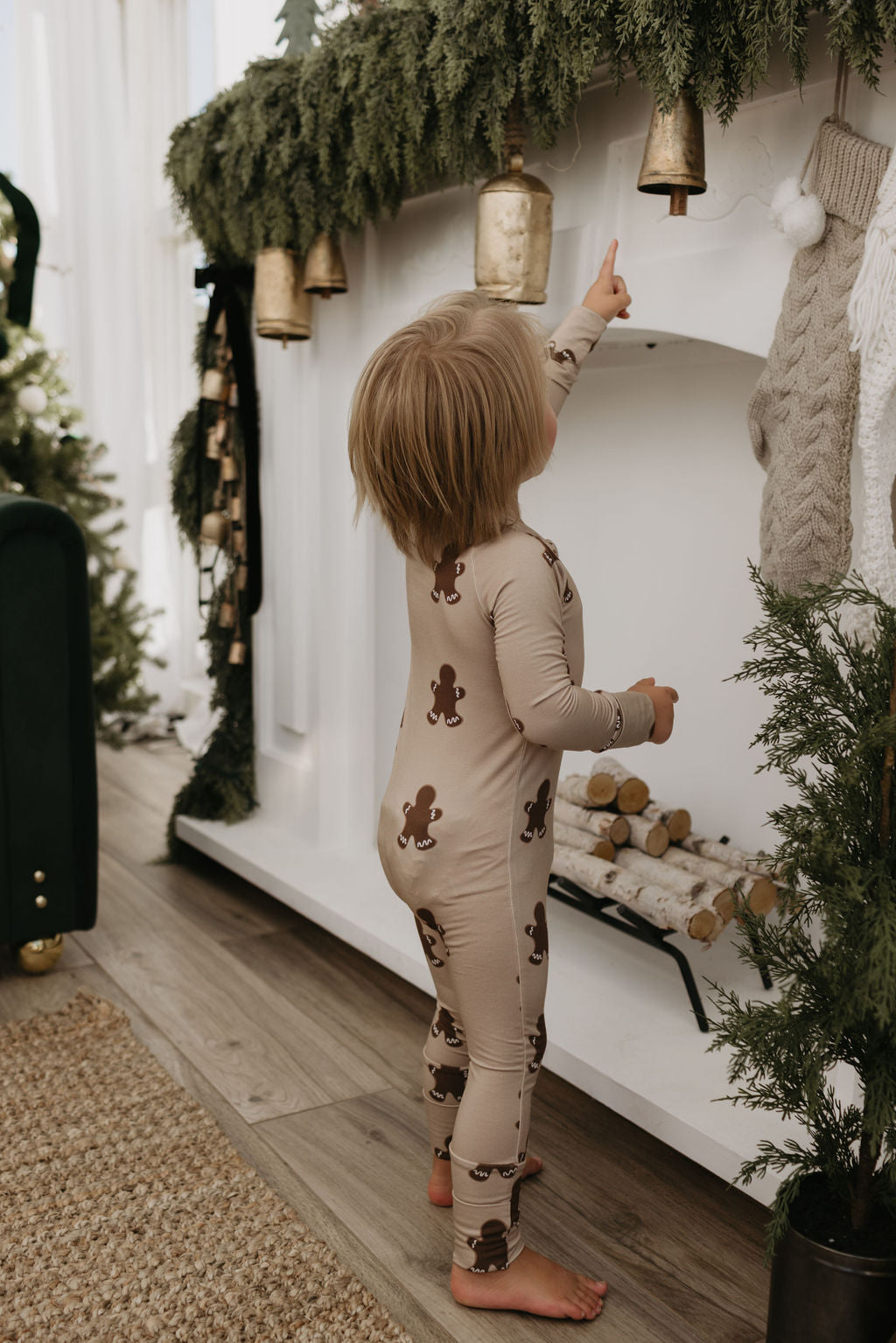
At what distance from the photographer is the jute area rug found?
1.38 m

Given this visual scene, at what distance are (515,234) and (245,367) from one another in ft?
3.92

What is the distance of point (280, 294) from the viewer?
2482mm

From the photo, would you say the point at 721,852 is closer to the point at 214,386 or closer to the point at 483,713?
the point at 483,713

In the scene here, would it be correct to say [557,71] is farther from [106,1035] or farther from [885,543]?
[106,1035]

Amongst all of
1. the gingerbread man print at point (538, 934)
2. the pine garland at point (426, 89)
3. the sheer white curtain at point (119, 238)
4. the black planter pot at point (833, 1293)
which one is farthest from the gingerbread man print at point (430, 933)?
the sheer white curtain at point (119, 238)

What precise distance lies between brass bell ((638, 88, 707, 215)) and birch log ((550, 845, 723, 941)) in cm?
112

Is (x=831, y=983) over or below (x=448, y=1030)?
over

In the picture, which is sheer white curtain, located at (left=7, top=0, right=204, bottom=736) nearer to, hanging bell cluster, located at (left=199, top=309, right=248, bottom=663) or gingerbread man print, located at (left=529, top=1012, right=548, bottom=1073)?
hanging bell cluster, located at (left=199, top=309, right=248, bottom=663)

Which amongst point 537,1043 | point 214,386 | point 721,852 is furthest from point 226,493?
point 537,1043

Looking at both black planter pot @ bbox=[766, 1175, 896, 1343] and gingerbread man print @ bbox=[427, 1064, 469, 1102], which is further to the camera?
gingerbread man print @ bbox=[427, 1064, 469, 1102]

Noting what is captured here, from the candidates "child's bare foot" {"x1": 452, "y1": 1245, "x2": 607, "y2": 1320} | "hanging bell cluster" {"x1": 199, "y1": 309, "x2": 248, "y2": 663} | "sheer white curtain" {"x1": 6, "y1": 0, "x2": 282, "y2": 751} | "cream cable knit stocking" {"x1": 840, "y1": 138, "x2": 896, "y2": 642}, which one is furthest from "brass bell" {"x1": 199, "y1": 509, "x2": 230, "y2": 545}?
"child's bare foot" {"x1": 452, "y1": 1245, "x2": 607, "y2": 1320}

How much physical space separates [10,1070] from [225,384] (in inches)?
66.4

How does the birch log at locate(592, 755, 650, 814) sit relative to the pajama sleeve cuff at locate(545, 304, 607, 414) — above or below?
below

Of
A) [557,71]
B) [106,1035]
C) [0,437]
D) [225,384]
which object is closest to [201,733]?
[0,437]
